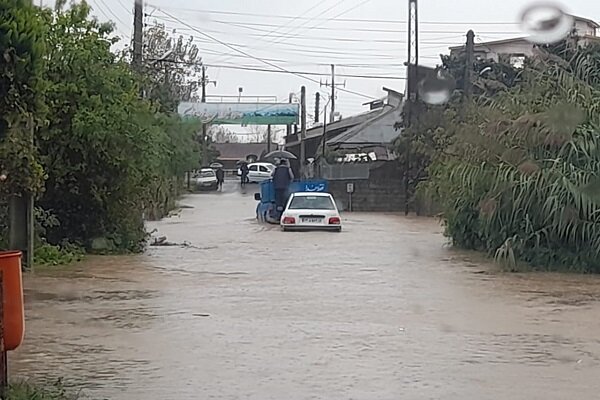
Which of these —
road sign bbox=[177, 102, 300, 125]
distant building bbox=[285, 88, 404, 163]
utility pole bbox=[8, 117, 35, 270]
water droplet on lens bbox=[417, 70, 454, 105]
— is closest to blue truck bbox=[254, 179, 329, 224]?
water droplet on lens bbox=[417, 70, 454, 105]

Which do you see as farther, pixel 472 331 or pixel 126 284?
pixel 126 284

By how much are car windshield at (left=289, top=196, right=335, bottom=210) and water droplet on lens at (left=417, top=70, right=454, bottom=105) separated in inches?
636

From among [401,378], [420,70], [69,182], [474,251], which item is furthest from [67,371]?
[420,70]

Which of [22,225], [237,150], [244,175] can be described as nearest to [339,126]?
[244,175]

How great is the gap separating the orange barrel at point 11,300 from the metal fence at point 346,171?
131 ft

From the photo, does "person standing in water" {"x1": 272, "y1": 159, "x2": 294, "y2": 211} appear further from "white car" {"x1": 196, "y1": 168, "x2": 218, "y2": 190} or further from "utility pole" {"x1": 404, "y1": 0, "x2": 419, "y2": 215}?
"white car" {"x1": 196, "y1": 168, "x2": 218, "y2": 190}

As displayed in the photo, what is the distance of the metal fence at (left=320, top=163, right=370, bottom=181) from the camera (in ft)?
159

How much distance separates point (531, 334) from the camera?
1254cm

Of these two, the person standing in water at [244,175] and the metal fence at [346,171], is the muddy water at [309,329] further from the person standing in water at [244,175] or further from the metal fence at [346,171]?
the person standing in water at [244,175]

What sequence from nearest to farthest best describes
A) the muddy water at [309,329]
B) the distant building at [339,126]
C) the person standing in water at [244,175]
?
1. the muddy water at [309,329]
2. the distant building at [339,126]
3. the person standing in water at [244,175]

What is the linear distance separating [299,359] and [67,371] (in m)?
2.15

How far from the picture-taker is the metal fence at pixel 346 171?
159ft

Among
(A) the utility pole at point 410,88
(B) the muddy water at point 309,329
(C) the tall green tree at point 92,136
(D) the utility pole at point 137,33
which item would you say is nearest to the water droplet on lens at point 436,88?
(A) the utility pole at point 410,88

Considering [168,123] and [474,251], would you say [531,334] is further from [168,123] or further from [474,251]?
[168,123]
